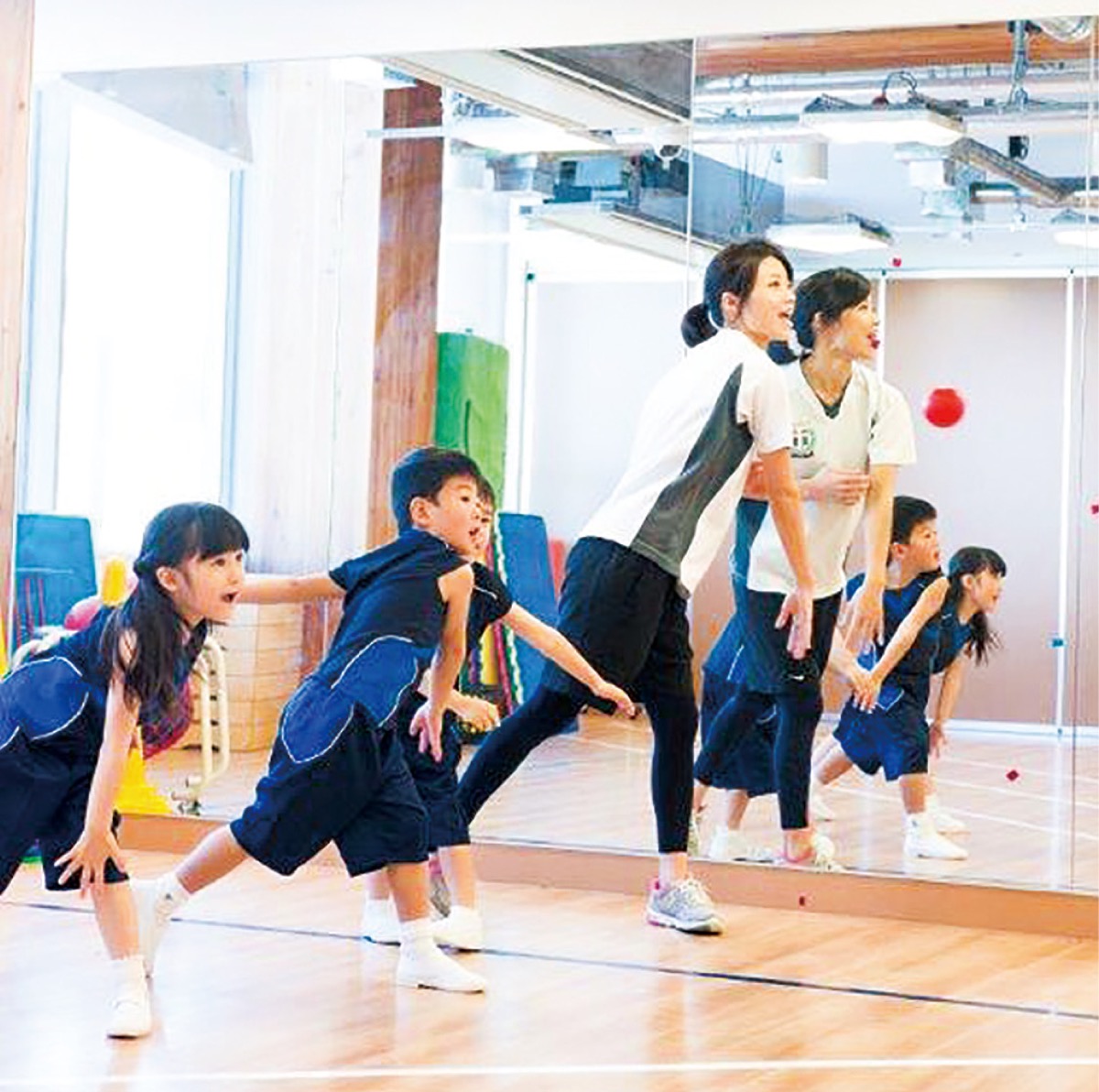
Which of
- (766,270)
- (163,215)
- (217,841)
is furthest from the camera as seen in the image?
(163,215)

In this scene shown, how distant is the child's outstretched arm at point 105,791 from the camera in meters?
3.53

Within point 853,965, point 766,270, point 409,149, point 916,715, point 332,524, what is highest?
point 409,149

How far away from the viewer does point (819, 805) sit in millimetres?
4996

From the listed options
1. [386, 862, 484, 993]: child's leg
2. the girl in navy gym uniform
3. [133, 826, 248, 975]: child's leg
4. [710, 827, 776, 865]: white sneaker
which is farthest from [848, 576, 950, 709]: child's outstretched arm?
[133, 826, 248, 975]: child's leg

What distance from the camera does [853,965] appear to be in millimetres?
4273

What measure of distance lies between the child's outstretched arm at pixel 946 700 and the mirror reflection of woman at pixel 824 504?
7.7 inches

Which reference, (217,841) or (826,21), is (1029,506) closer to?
(826,21)

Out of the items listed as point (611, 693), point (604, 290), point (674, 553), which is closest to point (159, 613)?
point (611, 693)

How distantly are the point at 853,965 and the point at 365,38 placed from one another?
2.53m

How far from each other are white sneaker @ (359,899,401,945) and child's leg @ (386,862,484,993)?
1.15 ft

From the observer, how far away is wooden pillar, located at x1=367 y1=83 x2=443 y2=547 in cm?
552

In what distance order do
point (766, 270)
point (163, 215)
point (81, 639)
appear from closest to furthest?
point (81, 639)
point (766, 270)
point (163, 215)

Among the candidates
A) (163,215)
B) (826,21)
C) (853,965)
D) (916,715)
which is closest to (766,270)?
(826,21)

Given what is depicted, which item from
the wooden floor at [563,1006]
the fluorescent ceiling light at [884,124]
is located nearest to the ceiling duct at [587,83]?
the fluorescent ceiling light at [884,124]
